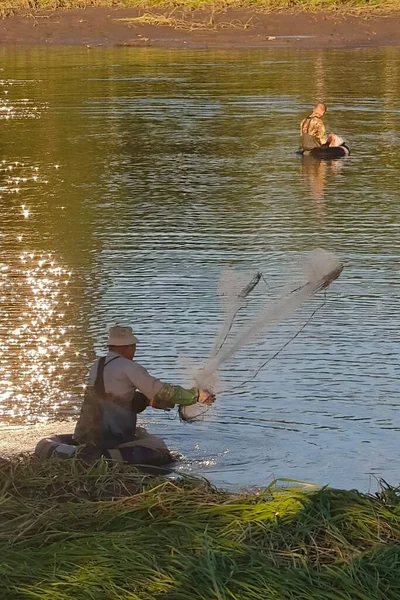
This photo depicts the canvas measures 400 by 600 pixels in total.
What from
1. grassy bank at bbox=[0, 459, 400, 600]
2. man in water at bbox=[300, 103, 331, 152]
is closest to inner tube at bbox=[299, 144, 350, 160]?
man in water at bbox=[300, 103, 331, 152]

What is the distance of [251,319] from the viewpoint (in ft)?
46.0

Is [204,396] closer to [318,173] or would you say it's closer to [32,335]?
[32,335]

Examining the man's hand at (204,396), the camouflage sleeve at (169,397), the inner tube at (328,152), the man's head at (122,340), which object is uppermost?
the man's head at (122,340)

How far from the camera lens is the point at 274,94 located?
32.5 m

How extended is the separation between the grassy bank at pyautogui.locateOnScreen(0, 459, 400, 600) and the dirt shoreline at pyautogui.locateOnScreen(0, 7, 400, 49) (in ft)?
115

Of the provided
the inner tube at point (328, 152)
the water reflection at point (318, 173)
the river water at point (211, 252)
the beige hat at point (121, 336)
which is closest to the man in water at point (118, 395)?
the beige hat at point (121, 336)

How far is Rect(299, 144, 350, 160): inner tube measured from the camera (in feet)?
79.4

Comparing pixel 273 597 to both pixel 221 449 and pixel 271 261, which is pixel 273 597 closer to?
Answer: pixel 221 449

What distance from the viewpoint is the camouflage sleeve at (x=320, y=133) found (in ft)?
77.9

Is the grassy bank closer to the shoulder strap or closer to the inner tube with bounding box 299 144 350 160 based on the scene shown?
the shoulder strap

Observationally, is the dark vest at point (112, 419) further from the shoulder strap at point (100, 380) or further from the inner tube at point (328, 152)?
the inner tube at point (328, 152)

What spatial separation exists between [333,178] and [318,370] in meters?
10.6

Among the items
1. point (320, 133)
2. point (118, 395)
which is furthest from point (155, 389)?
point (320, 133)

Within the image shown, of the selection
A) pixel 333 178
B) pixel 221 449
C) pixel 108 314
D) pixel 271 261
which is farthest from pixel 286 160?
pixel 221 449
